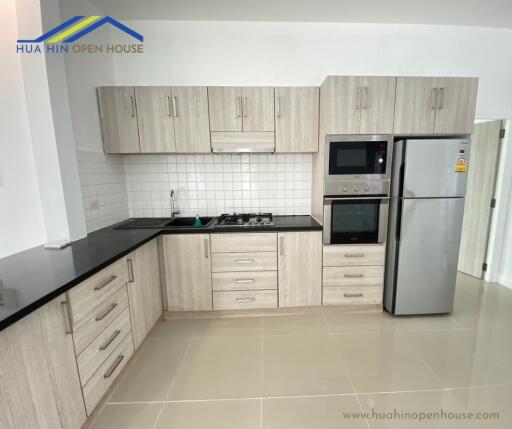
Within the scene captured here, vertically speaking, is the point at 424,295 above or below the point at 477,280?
above

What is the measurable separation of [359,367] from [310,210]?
1.59 meters

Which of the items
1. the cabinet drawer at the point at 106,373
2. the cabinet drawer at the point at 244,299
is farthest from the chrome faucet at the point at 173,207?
the cabinet drawer at the point at 106,373

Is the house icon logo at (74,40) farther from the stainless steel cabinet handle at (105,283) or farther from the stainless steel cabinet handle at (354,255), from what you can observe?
the stainless steel cabinet handle at (354,255)

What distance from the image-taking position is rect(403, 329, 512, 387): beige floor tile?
64.6 inches

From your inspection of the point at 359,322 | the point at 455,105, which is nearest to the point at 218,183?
the point at 359,322

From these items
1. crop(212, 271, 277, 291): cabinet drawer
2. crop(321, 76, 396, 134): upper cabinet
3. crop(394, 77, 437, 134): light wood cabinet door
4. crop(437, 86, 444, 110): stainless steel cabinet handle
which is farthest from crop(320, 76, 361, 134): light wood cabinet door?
crop(212, 271, 277, 291): cabinet drawer

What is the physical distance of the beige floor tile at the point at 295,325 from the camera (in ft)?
7.13

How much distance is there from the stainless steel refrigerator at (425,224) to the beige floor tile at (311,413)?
121 cm

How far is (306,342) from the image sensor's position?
79.9 inches

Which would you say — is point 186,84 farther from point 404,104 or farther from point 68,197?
point 404,104

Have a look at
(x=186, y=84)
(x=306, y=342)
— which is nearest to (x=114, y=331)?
(x=306, y=342)

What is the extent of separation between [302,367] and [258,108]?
2.24 meters

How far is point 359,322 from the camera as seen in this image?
230 centimetres

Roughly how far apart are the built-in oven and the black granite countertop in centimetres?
16
